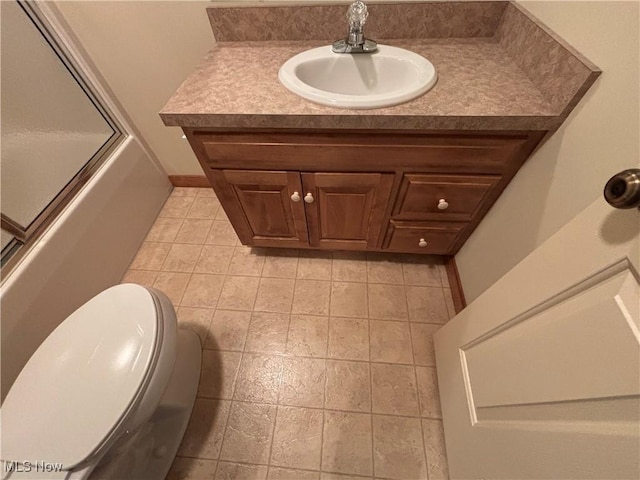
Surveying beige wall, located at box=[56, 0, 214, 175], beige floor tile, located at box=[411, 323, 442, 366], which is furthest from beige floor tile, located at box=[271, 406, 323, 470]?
beige wall, located at box=[56, 0, 214, 175]

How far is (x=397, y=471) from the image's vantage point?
90 cm

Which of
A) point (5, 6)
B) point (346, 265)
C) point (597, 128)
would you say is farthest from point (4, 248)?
point (597, 128)

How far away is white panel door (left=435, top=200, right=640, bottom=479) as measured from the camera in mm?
341

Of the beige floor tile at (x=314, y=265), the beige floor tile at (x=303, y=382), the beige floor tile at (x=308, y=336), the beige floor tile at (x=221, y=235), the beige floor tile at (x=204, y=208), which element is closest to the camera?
the beige floor tile at (x=303, y=382)

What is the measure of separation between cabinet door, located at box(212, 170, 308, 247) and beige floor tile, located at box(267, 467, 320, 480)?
807mm

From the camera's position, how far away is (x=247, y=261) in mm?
1408

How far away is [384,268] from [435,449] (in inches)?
27.7

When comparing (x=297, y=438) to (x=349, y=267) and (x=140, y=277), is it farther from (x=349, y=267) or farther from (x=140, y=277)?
(x=140, y=277)

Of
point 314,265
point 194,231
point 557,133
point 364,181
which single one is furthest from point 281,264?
point 557,133

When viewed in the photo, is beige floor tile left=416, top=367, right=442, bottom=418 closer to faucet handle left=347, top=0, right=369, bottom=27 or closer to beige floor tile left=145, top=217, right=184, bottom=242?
faucet handle left=347, top=0, right=369, bottom=27

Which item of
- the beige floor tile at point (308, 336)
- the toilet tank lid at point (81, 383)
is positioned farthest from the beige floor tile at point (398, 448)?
the toilet tank lid at point (81, 383)

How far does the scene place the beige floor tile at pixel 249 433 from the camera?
93cm

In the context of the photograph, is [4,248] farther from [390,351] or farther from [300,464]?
[390,351]

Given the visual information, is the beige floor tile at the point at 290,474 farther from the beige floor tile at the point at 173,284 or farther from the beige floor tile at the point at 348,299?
the beige floor tile at the point at 173,284
